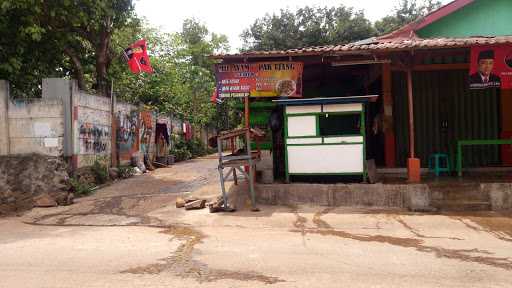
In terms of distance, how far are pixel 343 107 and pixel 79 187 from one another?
24.0ft

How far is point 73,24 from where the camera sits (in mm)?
14117

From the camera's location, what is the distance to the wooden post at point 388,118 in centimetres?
1172

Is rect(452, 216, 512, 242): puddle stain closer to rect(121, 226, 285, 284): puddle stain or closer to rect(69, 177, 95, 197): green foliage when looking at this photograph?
rect(121, 226, 285, 284): puddle stain

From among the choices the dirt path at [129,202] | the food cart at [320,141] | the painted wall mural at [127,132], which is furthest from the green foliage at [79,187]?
the food cart at [320,141]

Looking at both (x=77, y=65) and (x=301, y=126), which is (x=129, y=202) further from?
(x=77, y=65)

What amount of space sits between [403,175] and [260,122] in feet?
13.0

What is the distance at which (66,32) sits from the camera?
14.6m

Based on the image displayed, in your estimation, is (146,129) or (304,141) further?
(146,129)

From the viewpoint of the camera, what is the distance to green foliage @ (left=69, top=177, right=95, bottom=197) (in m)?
12.3

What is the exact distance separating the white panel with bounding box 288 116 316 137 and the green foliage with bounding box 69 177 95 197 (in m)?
5.91

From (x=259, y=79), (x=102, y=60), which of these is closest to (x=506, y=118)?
(x=259, y=79)

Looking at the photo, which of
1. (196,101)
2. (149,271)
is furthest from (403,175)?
(196,101)

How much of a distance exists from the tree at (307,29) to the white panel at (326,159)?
23.9 m

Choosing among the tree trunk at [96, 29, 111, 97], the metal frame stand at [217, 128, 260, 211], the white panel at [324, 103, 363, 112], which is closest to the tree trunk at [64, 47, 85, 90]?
the tree trunk at [96, 29, 111, 97]
